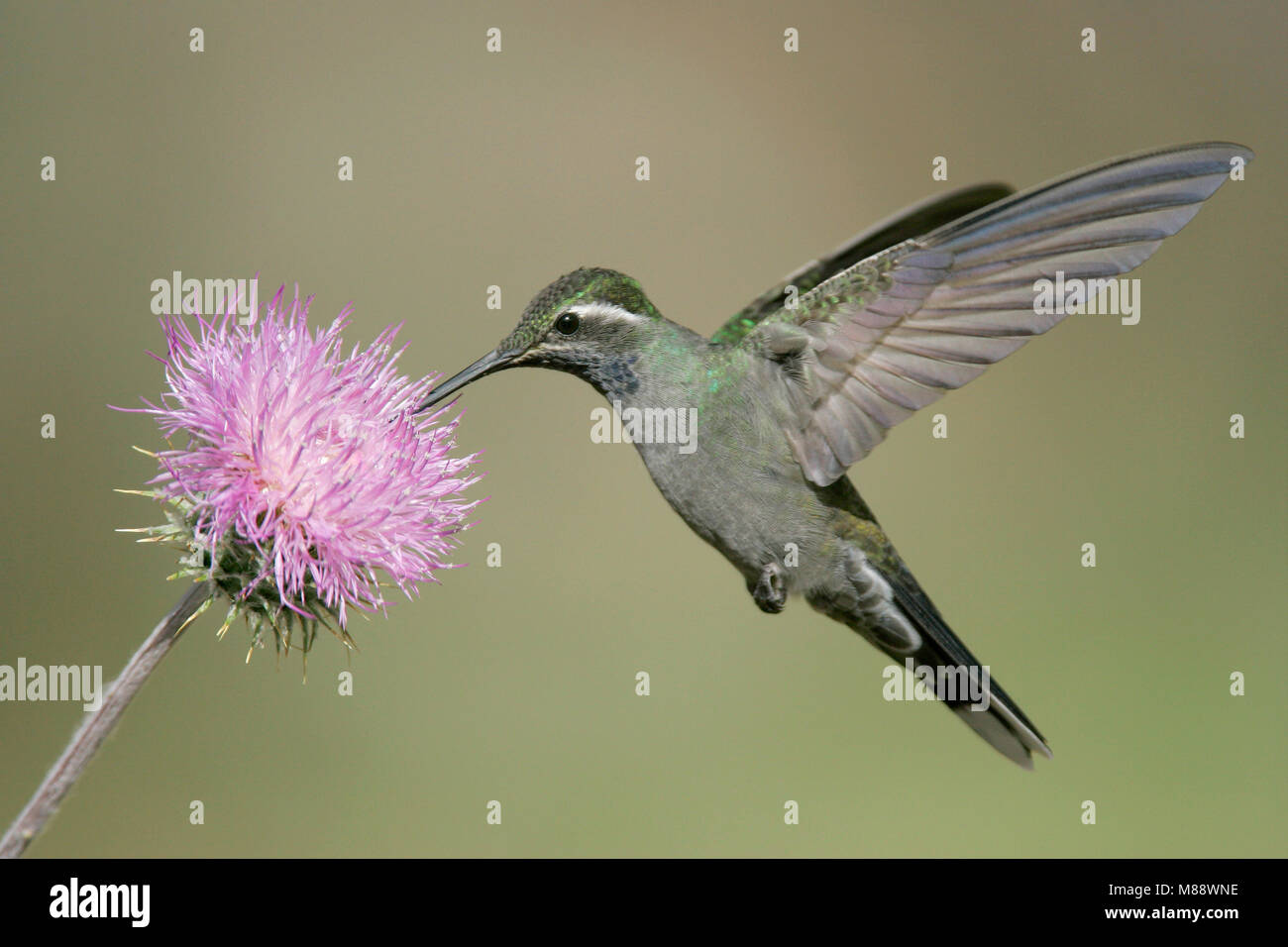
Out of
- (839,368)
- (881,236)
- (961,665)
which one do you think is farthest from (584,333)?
(961,665)

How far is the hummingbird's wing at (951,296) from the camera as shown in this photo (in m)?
2.81

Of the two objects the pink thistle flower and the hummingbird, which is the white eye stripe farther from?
the pink thistle flower

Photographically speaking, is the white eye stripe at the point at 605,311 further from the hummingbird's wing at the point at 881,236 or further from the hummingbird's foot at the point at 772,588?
the hummingbird's foot at the point at 772,588

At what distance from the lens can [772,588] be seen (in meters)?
3.54

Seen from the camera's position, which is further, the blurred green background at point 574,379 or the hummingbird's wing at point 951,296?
the blurred green background at point 574,379

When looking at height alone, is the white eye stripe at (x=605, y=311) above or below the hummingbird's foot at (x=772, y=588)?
above

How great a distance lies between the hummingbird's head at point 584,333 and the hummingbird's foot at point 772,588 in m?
0.74

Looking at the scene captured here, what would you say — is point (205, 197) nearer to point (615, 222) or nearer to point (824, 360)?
point (615, 222)

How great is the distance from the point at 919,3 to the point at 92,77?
7.36m

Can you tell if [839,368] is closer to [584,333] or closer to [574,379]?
[584,333]

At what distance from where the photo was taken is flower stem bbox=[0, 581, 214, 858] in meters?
2.03

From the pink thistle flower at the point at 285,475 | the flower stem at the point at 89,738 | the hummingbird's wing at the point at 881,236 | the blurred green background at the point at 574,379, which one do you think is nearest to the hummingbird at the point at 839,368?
the hummingbird's wing at the point at 881,236

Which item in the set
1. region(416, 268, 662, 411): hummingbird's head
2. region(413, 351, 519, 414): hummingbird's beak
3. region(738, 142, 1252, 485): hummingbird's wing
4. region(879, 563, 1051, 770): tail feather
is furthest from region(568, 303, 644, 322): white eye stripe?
region(879, 563, 1051, 770): tail feather

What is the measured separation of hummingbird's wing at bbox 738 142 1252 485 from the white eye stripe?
14.9 inches
